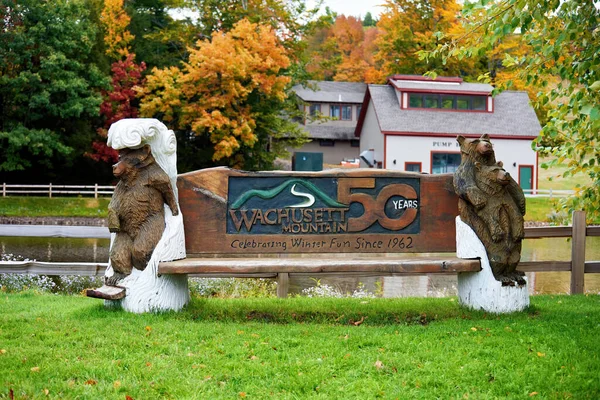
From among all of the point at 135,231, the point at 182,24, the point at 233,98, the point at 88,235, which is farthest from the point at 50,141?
the point at 135,231

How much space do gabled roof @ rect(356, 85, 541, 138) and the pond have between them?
11498mm

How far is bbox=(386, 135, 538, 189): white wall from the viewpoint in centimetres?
3156

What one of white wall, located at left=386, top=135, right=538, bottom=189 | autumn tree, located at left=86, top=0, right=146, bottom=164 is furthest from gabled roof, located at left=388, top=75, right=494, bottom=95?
autumn tree, located at left=86, top=0, right=146, bottom=164

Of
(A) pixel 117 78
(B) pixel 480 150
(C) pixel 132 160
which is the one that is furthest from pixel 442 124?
(C) pixel 132 160

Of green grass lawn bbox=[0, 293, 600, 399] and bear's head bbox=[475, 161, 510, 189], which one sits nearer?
green grass lawn bbox=[0, 293, 600, 399]

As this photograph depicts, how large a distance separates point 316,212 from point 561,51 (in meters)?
3.06

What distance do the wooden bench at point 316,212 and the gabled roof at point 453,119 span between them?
81.3 feet

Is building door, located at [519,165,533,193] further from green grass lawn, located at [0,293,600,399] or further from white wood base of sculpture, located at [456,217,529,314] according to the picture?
white wood base of sculpture, located at [456,217,529,314]

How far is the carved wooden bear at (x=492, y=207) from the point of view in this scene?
6.26 m

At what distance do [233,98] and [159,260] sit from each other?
1990cm

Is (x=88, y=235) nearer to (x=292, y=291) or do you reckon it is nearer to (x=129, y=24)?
(x=292, y=291)

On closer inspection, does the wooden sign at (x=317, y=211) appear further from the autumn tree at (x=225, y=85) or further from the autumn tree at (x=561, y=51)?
the autumn tree at (x=225, y=85)

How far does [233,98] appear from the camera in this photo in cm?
2534

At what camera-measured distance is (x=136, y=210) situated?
20.3 feet
